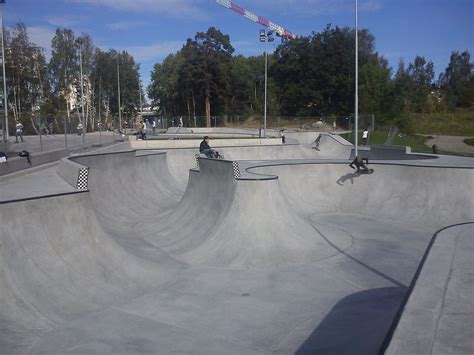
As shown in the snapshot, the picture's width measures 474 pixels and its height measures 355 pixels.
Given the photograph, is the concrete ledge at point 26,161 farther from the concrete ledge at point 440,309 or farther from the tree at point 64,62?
the tree at point 64,62

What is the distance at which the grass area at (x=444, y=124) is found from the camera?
162ft

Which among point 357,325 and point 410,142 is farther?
point 410,142

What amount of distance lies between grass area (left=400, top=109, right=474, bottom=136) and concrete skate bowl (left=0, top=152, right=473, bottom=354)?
3766 cm

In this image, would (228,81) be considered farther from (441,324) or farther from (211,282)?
(441,324)

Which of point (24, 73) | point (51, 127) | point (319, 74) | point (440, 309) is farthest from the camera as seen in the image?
point (319, 74)

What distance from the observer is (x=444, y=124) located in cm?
5403

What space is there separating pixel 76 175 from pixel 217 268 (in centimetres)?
397

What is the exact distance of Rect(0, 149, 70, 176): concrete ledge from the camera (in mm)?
12360

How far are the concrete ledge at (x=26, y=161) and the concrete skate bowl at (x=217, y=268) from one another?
5.32ft

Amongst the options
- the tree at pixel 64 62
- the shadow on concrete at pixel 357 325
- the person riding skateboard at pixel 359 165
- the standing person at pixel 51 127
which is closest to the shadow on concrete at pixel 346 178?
the person riding skateboard at pixel 359 165

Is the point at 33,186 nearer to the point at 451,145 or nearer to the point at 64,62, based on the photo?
the point at 451,145

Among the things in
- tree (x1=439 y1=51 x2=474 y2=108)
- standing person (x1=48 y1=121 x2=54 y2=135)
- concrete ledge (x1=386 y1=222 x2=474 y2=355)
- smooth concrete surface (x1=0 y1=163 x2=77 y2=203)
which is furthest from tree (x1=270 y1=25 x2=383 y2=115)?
concrete ledge (x1=386 y1=222 x2=474 y2=355)

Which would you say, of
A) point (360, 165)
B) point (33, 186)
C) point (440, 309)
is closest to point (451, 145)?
point (360, 165)

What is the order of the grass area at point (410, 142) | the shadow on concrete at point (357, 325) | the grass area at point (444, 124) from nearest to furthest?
the shadow on concrete at point (357, 325), the grass area at point (410, 142), the grass area at point (444, 124)
